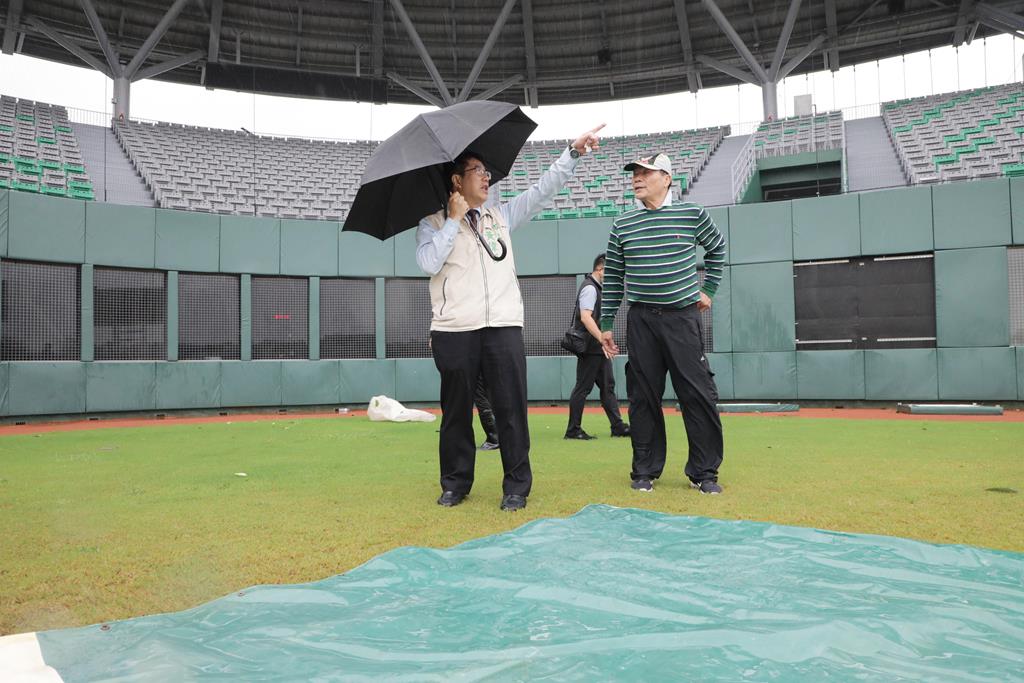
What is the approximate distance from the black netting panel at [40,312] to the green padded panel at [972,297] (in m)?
15.0

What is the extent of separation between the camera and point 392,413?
10.3 m

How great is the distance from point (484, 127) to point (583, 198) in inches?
598

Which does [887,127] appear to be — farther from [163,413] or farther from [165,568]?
[165,568]

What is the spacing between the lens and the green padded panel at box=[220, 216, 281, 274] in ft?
44.0

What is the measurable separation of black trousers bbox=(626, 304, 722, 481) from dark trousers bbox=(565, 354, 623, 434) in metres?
2.78

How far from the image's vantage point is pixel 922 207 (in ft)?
40.3

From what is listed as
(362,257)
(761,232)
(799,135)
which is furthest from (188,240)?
(799,135)

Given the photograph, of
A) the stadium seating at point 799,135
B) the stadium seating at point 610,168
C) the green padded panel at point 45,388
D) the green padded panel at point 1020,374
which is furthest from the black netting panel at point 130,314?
the stadium seating at point 799,135

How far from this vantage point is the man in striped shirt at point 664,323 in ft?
13.1

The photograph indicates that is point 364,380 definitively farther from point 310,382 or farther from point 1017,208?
point 1017,208

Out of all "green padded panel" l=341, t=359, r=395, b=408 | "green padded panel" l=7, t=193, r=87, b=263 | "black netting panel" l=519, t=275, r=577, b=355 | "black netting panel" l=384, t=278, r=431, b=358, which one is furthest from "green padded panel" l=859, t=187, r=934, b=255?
"green padded panel" l=7, t=193, r=87, b=263

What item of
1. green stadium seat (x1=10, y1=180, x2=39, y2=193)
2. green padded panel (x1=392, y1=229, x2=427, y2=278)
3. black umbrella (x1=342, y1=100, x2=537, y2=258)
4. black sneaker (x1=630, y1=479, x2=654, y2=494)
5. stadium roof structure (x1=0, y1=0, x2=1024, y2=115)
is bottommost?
black sneaker (x1=630, y1=479, x2=654, y2=494)

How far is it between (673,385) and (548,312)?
34.3ft

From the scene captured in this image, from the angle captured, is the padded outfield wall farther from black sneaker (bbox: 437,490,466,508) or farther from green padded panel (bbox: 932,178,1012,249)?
black sneaker (bbox: 437,490,466,508)
